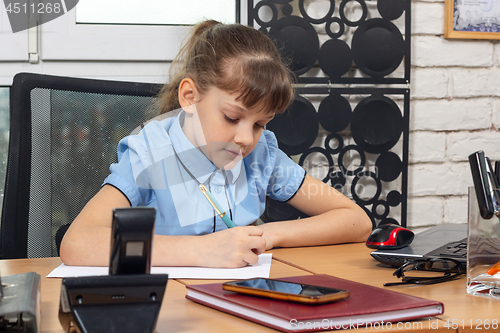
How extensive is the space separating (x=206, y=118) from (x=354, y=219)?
0.36 meters

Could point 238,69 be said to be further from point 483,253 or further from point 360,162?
point 360,162

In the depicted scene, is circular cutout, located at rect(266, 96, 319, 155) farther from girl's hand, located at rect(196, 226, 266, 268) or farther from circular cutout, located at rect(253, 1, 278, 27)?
girl's hand, located at rect(196, 226, 266, 268)

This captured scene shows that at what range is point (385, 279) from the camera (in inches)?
24.9

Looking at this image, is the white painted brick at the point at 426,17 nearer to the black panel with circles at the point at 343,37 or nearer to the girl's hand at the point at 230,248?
the black panel with circles at the point at 343,37

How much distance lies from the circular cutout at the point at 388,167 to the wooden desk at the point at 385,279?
0.62 m

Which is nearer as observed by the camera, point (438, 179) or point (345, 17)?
point (345, 17)

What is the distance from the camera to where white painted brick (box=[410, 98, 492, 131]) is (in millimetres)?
1567

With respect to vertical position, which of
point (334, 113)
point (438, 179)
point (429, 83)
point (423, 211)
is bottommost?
point (423, 211)

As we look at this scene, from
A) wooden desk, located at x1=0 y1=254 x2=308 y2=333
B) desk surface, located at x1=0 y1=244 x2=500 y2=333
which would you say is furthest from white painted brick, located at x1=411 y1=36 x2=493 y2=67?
wooden desk, located at x1=0 y1=254 x2=308 y2=333

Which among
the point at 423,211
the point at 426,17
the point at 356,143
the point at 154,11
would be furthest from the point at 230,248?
the point at 426,17

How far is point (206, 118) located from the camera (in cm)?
96

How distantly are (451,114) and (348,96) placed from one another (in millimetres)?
383

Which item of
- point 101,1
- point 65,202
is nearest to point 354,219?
point 65,202

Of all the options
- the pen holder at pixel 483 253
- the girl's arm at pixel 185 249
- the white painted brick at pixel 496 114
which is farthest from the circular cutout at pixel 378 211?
the pen holder at pixel 483 253
